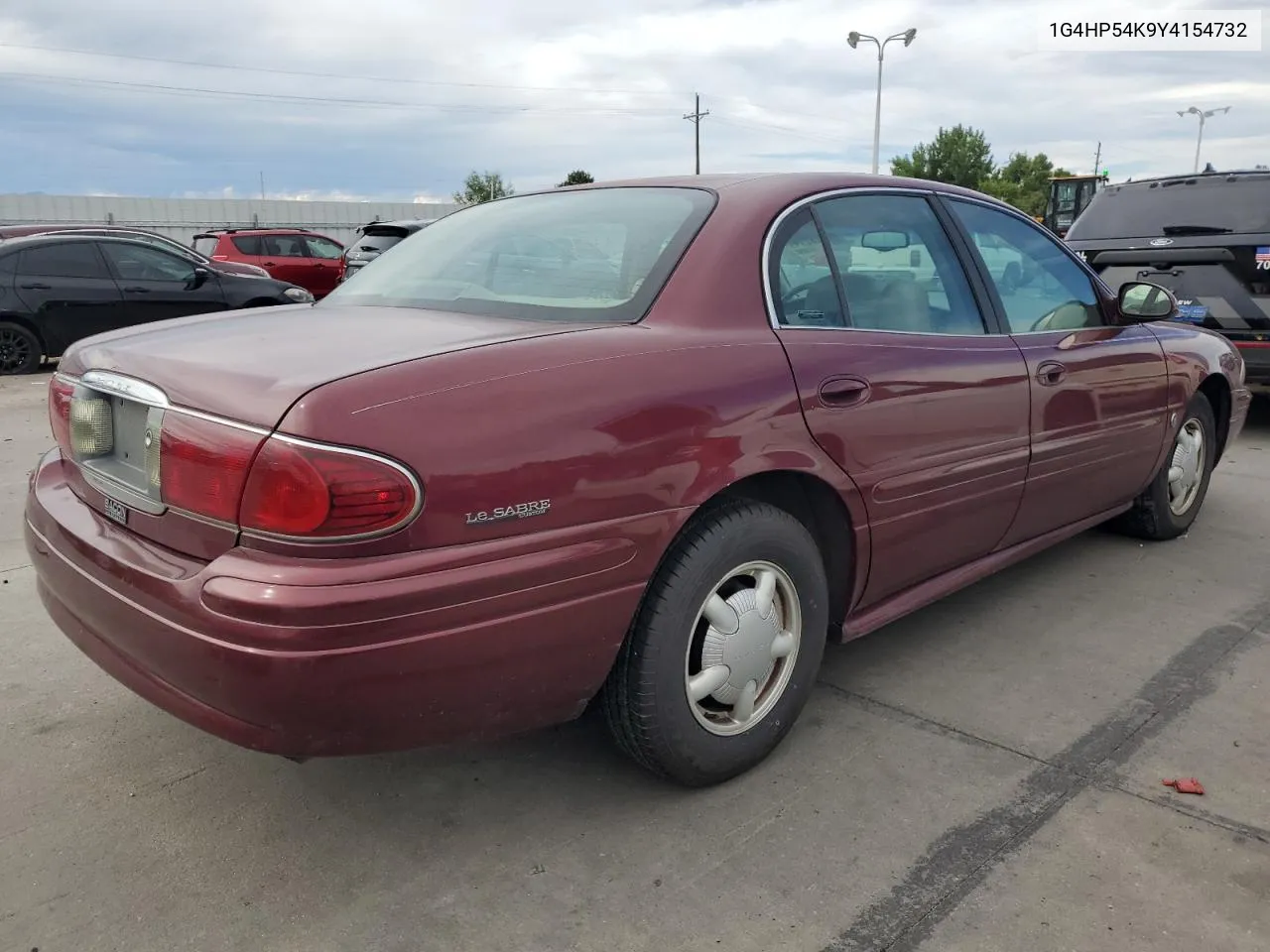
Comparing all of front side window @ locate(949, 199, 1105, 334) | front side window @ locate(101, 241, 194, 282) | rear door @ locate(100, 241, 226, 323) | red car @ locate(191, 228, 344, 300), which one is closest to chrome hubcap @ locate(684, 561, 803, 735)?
front side window @ locate(949, 199, 1105, 334)

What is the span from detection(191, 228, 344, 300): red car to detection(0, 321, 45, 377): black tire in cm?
718

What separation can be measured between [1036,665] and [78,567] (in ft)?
9.22

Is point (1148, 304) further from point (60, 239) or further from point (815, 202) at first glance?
point (60, 239)

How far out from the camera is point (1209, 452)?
483 cm

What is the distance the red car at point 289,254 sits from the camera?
1750 cm

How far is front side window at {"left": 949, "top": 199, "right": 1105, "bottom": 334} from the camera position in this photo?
11.4 ft

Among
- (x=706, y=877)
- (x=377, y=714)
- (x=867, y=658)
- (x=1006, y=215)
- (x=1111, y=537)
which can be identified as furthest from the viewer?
(x=1111, y=537)

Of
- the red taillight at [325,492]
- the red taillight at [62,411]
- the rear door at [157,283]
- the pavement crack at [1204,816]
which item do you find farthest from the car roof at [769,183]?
the rear door at [157,283]

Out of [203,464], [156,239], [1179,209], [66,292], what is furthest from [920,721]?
[156,239]

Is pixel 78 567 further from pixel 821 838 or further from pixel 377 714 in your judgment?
pixel 821 838

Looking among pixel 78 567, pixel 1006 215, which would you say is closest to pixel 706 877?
pixel 78 567

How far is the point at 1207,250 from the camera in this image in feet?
21.4

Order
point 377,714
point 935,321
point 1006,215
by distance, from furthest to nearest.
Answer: point 1006,215 → point 935,321 → point 377,714

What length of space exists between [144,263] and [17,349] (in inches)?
59.9
